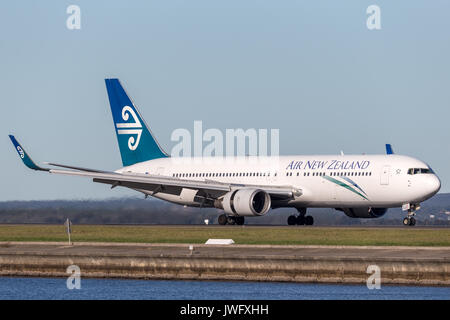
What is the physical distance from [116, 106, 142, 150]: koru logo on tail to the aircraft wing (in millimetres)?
5887

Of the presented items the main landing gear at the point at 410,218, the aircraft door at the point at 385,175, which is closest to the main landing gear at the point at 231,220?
the aircraft door at the point at 385,175

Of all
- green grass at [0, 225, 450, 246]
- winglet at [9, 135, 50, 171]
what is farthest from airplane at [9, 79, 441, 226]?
green grass at [0, 225, 450, 246]

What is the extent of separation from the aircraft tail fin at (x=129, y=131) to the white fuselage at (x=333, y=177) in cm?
436

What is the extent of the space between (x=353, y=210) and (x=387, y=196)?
5247 mm

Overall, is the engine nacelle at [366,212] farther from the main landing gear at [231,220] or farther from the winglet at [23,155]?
the winglet at [23,155]

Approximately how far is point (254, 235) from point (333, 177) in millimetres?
11926

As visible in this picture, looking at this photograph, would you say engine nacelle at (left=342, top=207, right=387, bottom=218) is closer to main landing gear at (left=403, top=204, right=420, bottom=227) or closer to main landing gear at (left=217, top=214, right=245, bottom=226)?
main landing gear at (left=403, top=204, right=420, bottom=227)

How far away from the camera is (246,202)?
2467 inches

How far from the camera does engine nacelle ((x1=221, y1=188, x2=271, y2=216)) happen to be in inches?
2469

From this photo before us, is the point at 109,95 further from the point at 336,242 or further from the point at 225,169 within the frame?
the point at 336,242
